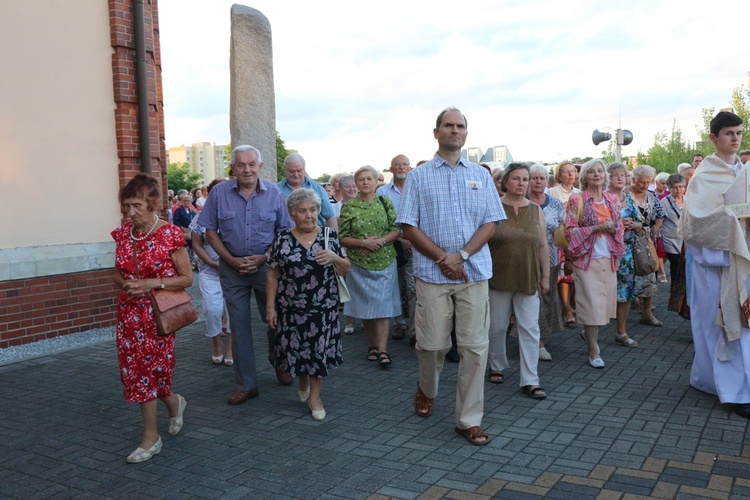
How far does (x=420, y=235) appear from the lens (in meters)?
5.03

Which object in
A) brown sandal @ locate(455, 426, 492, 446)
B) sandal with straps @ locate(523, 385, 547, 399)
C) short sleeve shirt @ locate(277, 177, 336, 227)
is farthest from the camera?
short sleeve shirt @ locate(277, 177, 336, 227)

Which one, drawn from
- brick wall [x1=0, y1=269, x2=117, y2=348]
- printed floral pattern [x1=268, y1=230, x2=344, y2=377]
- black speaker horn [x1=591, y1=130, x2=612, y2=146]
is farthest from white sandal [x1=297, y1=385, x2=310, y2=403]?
black speaker horn [x1=591, y1=130, x2=612, y2=146]

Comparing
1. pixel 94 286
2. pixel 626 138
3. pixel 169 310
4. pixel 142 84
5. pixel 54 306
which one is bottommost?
pixel 54 306

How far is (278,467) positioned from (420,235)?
72.6 inches

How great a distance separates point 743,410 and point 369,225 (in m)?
3.77

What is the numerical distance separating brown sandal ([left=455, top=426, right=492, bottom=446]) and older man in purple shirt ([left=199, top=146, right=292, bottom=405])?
2.06 metres

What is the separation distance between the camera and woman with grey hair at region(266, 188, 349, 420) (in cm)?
554

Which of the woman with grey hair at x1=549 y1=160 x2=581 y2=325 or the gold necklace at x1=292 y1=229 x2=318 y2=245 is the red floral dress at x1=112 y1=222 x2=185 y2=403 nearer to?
the gold necklace at x1=292 y1=229 x2=318 y2=245

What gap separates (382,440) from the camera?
4.95 m

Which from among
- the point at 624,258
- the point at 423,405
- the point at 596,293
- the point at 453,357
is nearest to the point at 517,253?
the point at 596,293

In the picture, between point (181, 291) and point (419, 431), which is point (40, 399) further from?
point (419, 431)

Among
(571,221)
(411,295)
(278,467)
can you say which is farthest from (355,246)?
(278,467)

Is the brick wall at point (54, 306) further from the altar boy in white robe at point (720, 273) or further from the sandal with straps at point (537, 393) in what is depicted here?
the altar boy in white robe at point (720, 273)

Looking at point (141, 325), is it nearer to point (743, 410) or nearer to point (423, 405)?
point (423, 405)
